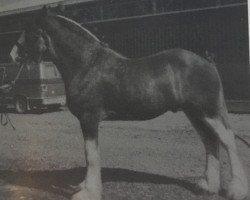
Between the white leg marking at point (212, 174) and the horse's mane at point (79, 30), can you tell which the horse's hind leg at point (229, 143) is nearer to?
the white leg marking at point (212, 174)

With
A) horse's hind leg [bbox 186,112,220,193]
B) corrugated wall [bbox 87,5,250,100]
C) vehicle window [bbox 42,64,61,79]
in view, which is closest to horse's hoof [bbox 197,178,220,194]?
horse's hind leg [bbox 186,112,220,193]

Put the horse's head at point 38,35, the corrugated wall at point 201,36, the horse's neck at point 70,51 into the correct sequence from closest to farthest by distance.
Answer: the horse's neck at point 70,51
the horse's head at point 38,35
the corrugated wall at point 201,36

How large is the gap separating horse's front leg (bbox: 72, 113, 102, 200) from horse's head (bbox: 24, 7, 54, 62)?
0.76 metres

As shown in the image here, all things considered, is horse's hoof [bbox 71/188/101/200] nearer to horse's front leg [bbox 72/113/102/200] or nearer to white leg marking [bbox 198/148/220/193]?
horse's front leg [bbox 72/113/102/200]

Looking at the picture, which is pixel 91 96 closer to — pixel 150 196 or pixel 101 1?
pixel 150 196

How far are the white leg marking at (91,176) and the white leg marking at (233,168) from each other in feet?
3.22

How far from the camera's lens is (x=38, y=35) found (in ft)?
14.4

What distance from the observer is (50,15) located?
172 inches

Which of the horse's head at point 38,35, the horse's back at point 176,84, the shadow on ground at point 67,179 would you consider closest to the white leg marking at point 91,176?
the shadow on ground at point 67,179

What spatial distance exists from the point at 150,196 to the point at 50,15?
1805 mm

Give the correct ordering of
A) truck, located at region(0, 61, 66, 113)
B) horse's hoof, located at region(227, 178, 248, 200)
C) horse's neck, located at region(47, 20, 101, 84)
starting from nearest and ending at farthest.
Result: horse's hoof, located at region(227, 178, 248, 200) < horse's neck, located at region(47, 20, 101, 84) < truck, located at region(0, 61, 66, 113)

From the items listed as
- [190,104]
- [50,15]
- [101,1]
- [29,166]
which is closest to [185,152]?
[29,166]

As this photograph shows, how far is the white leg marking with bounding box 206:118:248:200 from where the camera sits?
401cm

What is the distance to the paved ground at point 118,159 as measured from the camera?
4.59 meters
